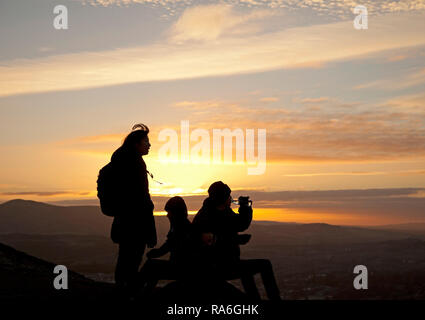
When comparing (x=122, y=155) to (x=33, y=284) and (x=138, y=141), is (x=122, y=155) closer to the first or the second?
(x=138, y=141)

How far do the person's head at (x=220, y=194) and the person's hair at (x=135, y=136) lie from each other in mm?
1425

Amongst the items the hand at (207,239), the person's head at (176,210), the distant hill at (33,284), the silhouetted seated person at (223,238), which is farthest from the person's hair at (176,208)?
the distant hill at (33,284)

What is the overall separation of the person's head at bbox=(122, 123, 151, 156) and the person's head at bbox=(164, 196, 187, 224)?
1238 millimetres

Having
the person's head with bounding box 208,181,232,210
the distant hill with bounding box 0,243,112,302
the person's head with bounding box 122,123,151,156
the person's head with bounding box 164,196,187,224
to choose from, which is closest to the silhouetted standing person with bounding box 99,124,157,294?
the person's head with bounding box 122,123,151,156

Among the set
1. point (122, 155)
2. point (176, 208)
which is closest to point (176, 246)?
point (176, 208)

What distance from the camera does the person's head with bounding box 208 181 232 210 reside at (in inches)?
269

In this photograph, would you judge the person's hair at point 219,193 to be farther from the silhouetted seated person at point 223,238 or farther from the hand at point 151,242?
the hand at point 151,242

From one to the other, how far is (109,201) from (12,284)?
909 centimetres

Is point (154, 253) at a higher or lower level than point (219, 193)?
lower

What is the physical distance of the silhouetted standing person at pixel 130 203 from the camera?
25.5 feet

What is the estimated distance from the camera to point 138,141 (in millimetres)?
7789

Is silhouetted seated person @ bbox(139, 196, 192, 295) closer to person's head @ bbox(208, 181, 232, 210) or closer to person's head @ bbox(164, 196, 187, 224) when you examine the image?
person's head @ bbox(164, 196, 187, 224)

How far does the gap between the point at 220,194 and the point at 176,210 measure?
520 millimetres
